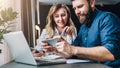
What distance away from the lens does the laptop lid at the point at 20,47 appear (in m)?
1.48

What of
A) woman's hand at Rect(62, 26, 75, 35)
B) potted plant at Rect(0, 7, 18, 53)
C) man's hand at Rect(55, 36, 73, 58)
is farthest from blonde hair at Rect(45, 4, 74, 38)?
potted plant at Rect(0, 7, 18, 53)

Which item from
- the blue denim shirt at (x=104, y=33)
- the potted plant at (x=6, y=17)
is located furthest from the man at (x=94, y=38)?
the potted plant at (x=6, y=17)

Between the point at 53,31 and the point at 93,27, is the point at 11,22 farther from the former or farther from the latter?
the point at 93,27

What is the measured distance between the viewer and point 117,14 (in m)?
1.73

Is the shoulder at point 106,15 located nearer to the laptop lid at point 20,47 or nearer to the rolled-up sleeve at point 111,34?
the rolled-up sleeve at point 111,34

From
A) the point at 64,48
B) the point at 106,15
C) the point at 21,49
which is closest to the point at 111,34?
the point at 106,15

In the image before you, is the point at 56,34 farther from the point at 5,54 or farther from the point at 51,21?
the point at 5,54

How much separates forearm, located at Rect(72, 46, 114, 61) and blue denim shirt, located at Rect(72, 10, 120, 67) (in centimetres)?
3

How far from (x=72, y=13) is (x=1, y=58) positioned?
0.91 m

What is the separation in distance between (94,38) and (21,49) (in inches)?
24.2

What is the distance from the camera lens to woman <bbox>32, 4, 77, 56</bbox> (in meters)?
1.89

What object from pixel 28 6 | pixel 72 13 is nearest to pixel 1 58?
pixel 28 6

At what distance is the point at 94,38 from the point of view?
1.76m

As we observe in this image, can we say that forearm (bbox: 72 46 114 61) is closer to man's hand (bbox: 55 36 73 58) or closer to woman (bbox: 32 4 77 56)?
man's hand (bbox: 55 36 73 58)
